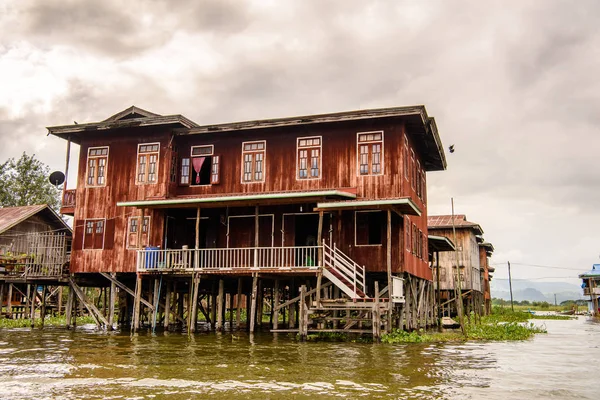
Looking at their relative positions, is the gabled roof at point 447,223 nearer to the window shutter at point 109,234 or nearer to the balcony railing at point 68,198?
the window shutter at point 109,234

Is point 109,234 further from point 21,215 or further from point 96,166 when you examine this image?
point 21,215

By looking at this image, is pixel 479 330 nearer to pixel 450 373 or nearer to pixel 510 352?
pixel 510 352

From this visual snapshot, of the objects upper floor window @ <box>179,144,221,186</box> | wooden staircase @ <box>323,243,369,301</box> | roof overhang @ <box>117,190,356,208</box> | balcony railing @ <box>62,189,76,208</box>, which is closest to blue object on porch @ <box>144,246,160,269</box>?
roof overhang @ <box>117,190,356,208</box>

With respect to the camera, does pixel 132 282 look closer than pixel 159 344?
No

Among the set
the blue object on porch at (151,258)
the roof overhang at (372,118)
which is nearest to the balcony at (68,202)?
the blue object on porch at (151,258)

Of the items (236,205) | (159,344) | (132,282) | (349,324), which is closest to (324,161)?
(236,205)

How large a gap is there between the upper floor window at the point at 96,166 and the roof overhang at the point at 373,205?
11050mm

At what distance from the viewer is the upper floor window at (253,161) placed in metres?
25.5

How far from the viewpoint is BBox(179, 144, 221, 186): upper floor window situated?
2620 centimetres

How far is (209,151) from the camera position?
86.7 ft

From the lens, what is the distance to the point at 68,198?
27.8 meters

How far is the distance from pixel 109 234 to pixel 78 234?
5.45 ft

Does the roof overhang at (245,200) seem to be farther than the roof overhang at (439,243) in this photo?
No

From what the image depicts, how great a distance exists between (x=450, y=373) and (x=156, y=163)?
17050 millimetres
